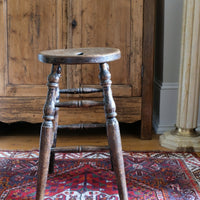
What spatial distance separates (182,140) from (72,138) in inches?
28.7

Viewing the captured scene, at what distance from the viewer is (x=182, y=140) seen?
1.97m

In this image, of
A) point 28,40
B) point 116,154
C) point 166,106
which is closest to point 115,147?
point 116,154

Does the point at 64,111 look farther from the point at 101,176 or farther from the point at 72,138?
the point at 101,176

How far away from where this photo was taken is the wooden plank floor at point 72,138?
6.66ft

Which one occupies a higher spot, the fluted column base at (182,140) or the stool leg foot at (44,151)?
the stool leg foot at (44,151)

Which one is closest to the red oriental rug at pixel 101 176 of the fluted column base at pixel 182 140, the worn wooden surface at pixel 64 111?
the fluted column base at pixel 182 140

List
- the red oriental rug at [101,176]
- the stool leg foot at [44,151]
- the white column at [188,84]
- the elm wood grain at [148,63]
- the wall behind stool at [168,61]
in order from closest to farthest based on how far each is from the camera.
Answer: the stool leg foot at [44,151] → the red oriental rug at [101,176] → the white column at [188,84] → the elm wood grain at [148,63] → the wall behind stool at [168,61]

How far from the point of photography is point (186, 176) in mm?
1585

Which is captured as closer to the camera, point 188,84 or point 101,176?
point 101,176

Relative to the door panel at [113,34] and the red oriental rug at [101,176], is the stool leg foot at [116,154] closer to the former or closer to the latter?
the red oriental rug at [101,176]

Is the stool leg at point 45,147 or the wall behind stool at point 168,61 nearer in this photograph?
the stool leg at point 45,147

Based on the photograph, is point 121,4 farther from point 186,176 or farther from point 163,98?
point 186,176

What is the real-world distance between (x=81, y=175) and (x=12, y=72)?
0.84 m

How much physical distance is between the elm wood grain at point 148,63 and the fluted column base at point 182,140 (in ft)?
0.47
